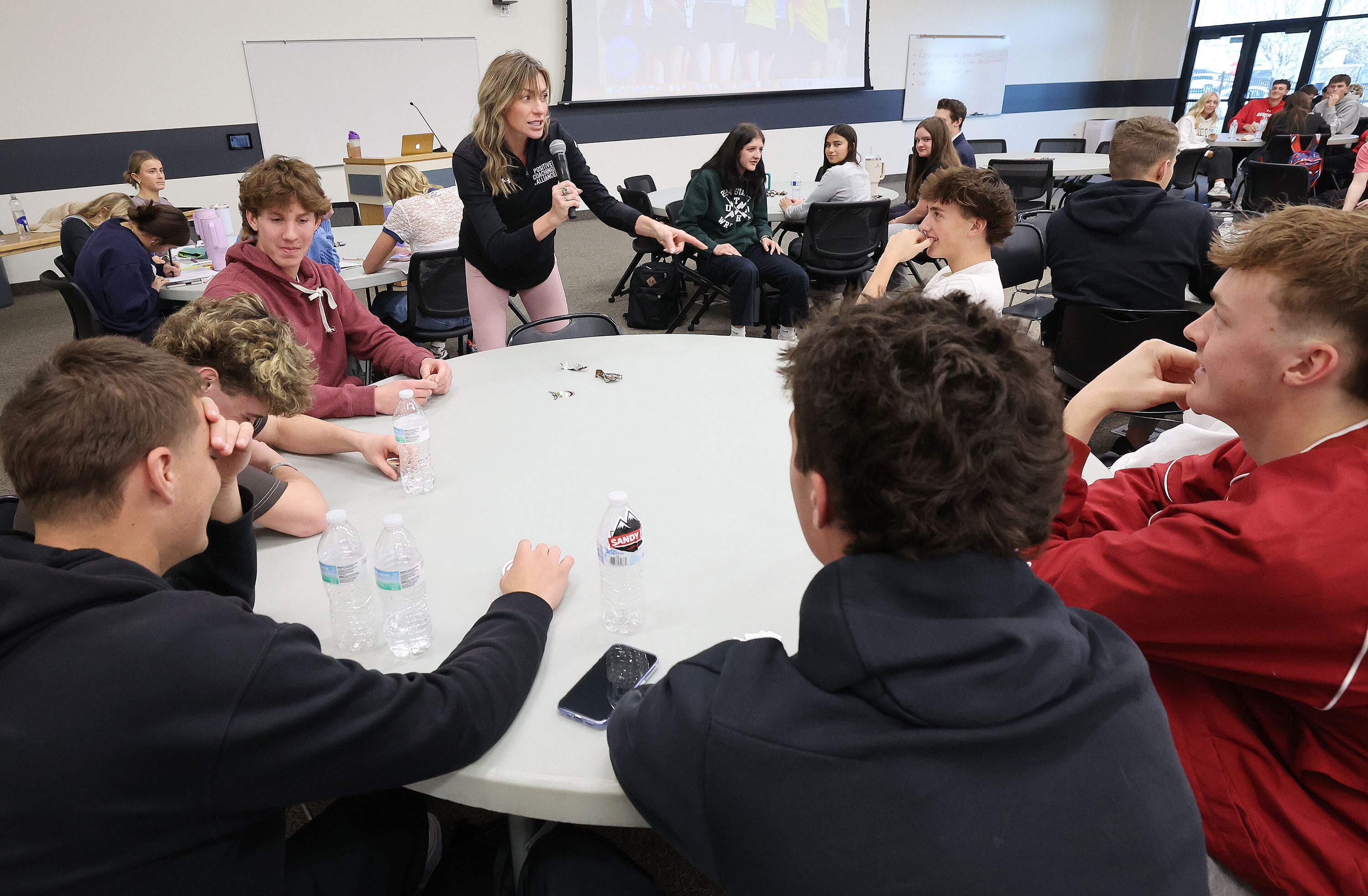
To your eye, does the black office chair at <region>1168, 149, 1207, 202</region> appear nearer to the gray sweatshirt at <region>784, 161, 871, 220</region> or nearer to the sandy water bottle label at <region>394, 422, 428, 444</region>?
the gray sweatshirt at <region>784, 161, 871, 220</region>

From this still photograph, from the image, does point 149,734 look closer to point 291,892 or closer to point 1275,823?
point 291,892

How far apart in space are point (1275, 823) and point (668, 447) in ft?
3.93

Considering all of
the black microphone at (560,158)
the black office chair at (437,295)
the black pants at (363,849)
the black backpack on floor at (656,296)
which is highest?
the black microphone at (560,158)

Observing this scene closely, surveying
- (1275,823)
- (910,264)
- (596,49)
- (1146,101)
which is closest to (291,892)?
(1275,823)

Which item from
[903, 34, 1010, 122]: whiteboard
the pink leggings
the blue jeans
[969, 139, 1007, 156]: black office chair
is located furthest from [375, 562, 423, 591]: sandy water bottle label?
[903, 34, 1010, 122]: whiteboard

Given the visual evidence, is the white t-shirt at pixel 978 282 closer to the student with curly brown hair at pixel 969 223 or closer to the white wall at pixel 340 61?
the student with curly brown hair at pixel 969 223

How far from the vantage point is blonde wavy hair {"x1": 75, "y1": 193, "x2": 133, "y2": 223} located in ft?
13.6

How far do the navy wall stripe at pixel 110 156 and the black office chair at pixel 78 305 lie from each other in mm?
3672

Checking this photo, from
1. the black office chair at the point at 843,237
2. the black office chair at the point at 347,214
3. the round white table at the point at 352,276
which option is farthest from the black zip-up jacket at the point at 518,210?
the black office chair at the point at 347,214

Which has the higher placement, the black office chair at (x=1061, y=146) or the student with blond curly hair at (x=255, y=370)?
the black office chair at (x=1061, y=146)

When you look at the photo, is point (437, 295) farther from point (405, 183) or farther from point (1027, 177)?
point (1027, 177)

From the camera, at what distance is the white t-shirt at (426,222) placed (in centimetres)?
368

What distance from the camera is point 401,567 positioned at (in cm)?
117

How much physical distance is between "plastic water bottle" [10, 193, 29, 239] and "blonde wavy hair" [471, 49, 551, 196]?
4070 millimetres
